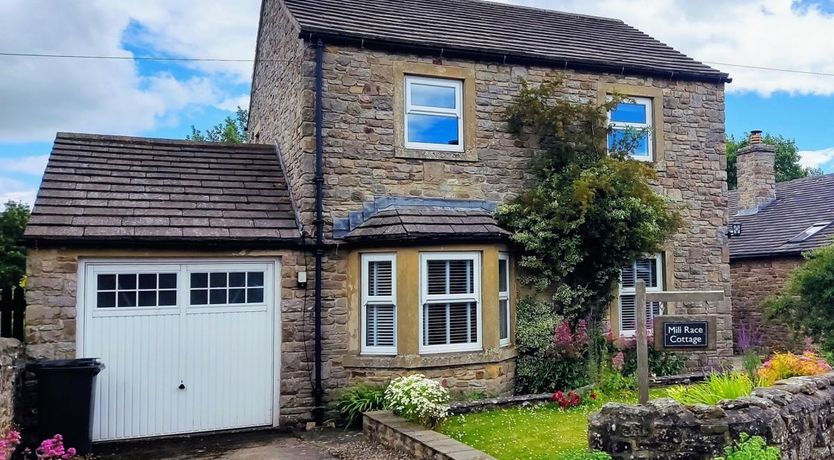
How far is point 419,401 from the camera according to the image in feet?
26.6

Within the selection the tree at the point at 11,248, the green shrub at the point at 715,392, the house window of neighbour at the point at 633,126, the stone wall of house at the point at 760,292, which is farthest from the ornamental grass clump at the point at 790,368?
the tree at the point at 11,248

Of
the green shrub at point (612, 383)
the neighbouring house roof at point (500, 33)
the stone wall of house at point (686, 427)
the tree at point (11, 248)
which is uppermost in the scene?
the neighbouring house roof at point (500, 33)

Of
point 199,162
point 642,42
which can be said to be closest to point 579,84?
point 642,42

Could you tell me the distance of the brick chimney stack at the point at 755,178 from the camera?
21281mm

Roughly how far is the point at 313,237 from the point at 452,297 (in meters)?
2.33

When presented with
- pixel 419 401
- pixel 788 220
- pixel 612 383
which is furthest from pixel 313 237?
pixel 788 220

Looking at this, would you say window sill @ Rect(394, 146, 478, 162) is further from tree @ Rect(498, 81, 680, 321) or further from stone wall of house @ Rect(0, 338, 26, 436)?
stone wall of house @ Rect(0, 338, 26, 436)

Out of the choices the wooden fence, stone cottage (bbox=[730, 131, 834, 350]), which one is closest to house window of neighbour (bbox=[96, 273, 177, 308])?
the wooden fence

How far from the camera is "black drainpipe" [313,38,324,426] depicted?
999 cm

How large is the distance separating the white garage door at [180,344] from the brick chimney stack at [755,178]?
17.4m

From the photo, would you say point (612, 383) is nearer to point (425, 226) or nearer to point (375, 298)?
point (425, 226)

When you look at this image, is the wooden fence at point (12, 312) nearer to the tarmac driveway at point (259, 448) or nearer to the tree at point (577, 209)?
the tarmac driveway at point (259, 448)

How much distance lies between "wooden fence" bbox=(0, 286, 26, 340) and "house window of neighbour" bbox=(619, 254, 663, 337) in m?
9.64

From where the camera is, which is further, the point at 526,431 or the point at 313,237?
the point at 313,237
